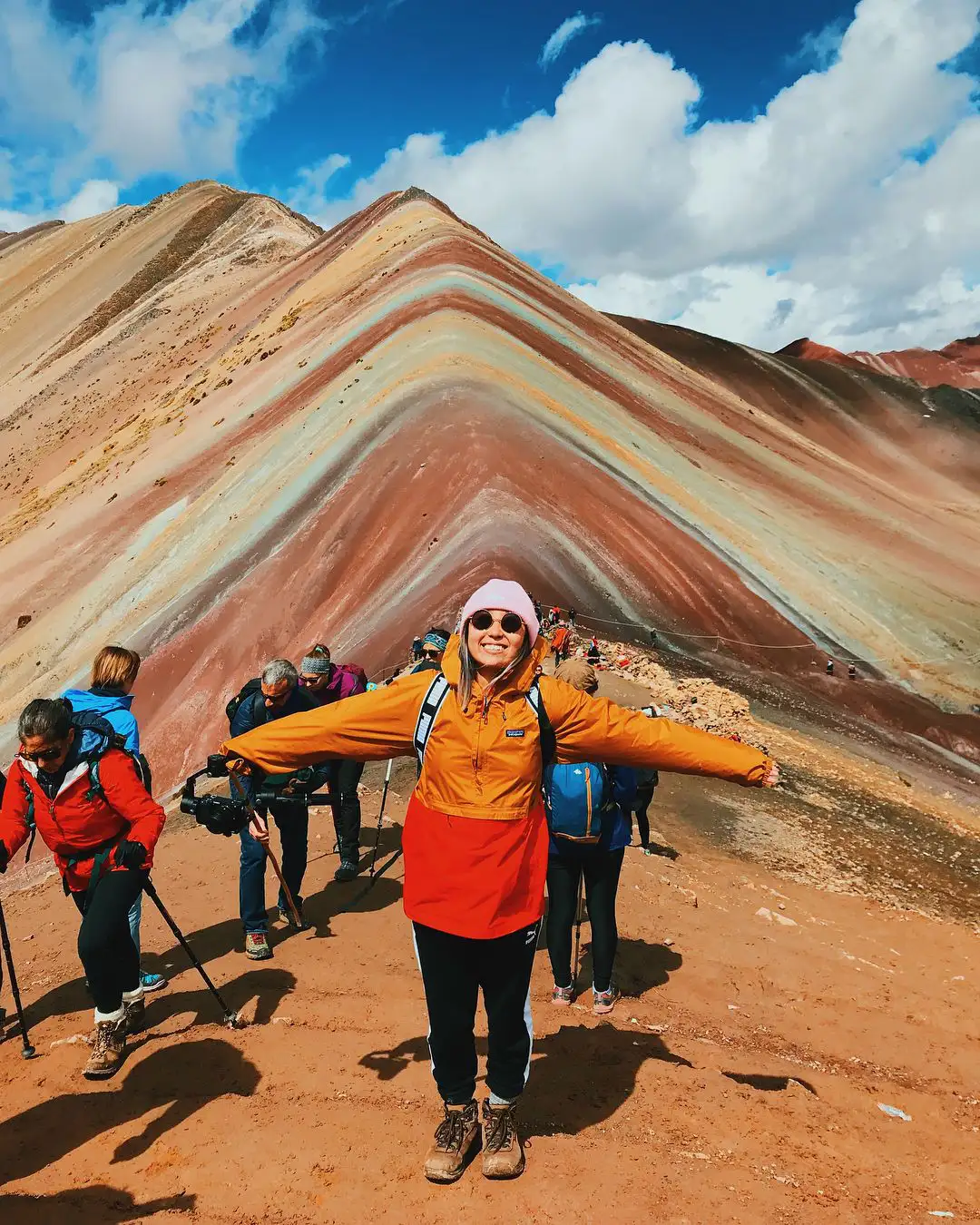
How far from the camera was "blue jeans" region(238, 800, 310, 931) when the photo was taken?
503 centimetres

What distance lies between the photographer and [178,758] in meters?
12.0

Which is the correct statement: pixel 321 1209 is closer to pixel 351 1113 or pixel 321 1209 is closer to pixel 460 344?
pixel 351 1113

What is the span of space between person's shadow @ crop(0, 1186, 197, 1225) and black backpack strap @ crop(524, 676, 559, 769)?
6.92ft

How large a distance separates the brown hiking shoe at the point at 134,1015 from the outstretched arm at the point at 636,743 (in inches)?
112

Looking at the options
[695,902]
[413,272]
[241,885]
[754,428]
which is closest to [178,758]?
[241,885]

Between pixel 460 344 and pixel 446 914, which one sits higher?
pixel 460 344

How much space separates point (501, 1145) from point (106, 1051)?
82.6 inches

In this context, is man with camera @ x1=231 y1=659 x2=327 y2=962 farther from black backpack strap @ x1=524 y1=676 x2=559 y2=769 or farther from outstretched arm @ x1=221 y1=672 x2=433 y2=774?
black backpack strap @ x1=524 y1=676 x2=559 y2=769

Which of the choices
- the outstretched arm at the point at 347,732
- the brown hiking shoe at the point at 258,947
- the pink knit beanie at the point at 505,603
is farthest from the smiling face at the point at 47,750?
the pink knit beanie at the point at 505,603

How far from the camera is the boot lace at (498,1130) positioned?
9.98ft

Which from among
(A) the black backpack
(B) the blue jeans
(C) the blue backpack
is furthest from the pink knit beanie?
(A) the black backpack

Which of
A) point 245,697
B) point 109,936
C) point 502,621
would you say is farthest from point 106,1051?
point 502,621

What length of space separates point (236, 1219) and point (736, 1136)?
192 centimetres

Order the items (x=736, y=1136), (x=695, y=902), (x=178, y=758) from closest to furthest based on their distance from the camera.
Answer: (x=736, y=1136), (x=695, y=902), (x=178, y=758)
